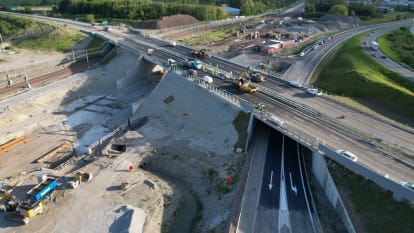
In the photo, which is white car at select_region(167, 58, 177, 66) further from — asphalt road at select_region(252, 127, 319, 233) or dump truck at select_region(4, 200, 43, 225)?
dump truck at select_region(4, 200, 43, 225)

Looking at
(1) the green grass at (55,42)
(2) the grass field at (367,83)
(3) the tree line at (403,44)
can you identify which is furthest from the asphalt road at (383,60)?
(1) the green grass at (55,42)

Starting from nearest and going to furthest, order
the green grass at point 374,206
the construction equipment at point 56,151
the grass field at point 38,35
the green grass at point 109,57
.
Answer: the green grass at point 374,206, the construction equipment at point 56,151, the green grass at point 109,57, the grass field at point 38,35

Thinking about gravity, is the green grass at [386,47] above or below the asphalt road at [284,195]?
above

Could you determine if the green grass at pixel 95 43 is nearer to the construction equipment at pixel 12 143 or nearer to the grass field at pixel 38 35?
the grass field at pixel 38 35

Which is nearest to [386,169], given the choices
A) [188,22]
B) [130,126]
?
[130,126]

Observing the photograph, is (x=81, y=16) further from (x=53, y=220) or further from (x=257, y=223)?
(x=257, y=223)

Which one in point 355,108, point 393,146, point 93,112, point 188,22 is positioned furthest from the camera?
→ point 188,22
